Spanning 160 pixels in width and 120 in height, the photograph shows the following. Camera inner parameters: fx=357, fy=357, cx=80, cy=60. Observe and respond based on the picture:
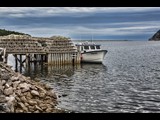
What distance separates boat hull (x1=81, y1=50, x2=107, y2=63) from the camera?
59.4 meters

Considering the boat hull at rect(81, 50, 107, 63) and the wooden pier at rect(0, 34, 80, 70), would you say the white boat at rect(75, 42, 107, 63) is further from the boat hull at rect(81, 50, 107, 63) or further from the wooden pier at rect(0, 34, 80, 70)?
the wooden pier at rect(0, 34, 80, 70)

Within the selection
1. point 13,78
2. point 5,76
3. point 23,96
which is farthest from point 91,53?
point 23,96

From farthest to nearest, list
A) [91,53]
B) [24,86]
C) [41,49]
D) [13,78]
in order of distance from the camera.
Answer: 1. [91,53]
2. [41,49]
3. [13,78]
4. [24,86]

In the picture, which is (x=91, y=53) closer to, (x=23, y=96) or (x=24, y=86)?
(x=24, y=86)

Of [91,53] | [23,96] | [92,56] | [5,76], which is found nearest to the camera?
[23,96]

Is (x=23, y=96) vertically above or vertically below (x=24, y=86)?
below

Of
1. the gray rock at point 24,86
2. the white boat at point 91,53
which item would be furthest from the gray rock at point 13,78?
the white boat at point 91,53

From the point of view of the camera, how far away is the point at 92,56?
60719 millimetres

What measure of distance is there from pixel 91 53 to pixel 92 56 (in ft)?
3.99

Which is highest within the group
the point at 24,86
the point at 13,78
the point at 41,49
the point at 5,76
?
the point at 41,49

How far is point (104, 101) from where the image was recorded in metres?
23.3

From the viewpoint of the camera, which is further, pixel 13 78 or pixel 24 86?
pixel 13 78
